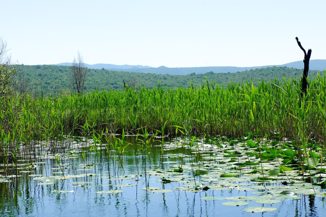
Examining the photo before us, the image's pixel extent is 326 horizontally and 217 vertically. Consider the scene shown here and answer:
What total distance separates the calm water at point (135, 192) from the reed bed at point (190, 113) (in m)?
0.86

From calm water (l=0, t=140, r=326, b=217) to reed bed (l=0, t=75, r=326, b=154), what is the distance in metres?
0.86

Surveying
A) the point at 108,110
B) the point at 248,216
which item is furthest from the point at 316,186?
the point at 108,110

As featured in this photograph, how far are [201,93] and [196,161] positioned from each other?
17.7 feet

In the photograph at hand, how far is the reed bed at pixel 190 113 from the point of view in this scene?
8750mm

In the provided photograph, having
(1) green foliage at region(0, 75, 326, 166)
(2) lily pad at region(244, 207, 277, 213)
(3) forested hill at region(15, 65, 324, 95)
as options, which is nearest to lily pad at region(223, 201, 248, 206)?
(2) lily pad at region(244, 207, 277, 213)

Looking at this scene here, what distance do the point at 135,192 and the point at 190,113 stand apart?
19.1 feet

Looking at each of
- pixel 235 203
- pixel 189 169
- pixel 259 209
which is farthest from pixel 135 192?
pixel 259 209

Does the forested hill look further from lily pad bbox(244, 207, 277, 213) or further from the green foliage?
lily pad bbox(244, 207, 277, 213)

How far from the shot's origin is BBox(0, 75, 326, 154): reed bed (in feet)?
28.7

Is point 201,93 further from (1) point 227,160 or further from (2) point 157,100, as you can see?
(1) point 227,160

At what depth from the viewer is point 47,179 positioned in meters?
7.00

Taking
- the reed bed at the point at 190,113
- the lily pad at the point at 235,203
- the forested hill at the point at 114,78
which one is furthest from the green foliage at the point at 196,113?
the forested hill at the point at 114,78

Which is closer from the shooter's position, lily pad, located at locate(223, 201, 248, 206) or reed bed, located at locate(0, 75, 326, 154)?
lily pad, located at locate(223, 201, 248, 206)

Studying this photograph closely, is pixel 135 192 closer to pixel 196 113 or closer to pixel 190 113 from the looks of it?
pixel 190 113
